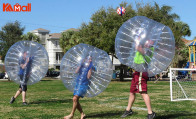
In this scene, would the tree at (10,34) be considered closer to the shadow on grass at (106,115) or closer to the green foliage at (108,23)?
the green foliage at (108,23)

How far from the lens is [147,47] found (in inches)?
258

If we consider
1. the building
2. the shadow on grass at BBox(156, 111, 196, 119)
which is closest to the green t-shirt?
the shadow on grass at BBox(156, 111, 196, 119)

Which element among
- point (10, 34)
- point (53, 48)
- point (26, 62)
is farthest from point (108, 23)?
point (53, 48)

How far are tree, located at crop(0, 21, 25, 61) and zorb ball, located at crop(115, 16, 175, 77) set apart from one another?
4877 cm

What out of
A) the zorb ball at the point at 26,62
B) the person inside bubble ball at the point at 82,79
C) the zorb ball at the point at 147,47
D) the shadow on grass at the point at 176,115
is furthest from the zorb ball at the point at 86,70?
the zorb ball at the point at 26,62

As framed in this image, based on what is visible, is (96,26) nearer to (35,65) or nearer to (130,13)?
(130,13)

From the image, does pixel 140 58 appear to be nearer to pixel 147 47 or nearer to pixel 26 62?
pixel 147 47

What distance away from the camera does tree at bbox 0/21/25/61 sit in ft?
178

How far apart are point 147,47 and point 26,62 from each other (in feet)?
14.5

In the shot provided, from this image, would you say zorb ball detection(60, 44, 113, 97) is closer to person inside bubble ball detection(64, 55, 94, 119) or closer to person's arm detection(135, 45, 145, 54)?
person inside bubble ball detection(64, 55, 94, 119)

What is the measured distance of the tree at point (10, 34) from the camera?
178 ft

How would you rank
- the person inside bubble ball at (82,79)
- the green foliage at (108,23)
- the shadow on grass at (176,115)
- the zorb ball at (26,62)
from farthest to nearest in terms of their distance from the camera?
the green foliage at (108,23), the zorb ball at (26,62), the shadow on grass at (176,115), the person inside bubble ball at (82,79)

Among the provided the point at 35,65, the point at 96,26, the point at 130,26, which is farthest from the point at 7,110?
the point at 96,26

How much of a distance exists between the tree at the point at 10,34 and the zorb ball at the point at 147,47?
48.8 m
